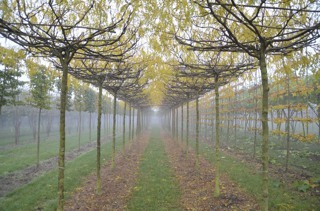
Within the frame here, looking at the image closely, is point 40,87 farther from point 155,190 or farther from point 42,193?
point 155,190

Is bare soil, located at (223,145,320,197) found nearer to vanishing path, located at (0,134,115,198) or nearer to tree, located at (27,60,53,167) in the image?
vanishing path, located at (0,134,115,198)

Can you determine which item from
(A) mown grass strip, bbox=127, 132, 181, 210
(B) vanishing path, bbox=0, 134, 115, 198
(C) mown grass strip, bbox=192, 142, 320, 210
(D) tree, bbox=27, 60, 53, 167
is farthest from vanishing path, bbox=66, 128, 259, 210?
(D) tree, bbox=27, 60, 53, 167

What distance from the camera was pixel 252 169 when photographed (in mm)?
9016

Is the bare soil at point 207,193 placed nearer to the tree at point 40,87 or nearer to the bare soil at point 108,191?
the bare soil at point 108,191

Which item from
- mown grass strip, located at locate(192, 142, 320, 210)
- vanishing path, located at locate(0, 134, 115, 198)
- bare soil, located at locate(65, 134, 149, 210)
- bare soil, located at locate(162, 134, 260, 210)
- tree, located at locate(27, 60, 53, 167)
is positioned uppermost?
tree, located at locate(27, 60, 53, 167)

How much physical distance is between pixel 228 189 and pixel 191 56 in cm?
441

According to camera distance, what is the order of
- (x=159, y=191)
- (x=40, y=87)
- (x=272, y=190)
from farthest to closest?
(x=40, y=87) < (x=159, y=191) < (x=272, y=190)

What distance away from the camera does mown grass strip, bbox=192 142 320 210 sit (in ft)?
17.4

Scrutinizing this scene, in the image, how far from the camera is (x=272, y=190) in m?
6.43

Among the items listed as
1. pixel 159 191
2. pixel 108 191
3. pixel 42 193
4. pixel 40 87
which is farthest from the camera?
pixel 40 87

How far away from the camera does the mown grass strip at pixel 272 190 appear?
209 inches

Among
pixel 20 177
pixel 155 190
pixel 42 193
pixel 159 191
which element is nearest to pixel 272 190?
pixel 159 191

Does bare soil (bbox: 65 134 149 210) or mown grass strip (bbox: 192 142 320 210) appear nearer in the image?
mown grass strip (bbox: 192 142 320 210)

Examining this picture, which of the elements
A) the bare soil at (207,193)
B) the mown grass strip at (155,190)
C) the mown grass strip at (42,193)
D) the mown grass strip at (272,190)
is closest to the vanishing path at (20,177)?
the mown grass strip at (42,193)
